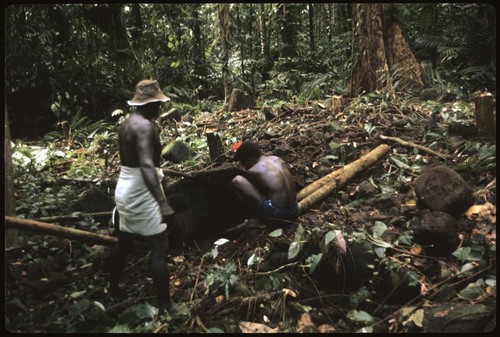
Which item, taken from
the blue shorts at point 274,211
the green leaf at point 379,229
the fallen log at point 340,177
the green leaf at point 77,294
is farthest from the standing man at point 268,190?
the green leaf at point 77,294

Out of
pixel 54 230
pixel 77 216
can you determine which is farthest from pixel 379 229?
pixel 77 216

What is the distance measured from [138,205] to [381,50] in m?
7.39

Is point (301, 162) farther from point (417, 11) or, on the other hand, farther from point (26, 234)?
point (417, 11)

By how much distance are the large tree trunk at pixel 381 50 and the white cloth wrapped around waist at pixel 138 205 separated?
689 cm

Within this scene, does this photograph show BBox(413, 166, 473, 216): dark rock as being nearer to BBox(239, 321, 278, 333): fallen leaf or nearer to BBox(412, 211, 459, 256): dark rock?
BBox(412, 211, 459, 256): dark rock

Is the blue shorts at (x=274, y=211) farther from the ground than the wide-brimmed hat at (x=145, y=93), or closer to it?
closer to it

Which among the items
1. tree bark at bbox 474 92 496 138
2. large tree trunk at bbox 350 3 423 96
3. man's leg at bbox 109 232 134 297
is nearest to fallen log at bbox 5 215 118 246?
man's leg at bbox 109 232 134 297

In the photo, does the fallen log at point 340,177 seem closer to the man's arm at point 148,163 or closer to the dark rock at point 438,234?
the dark rock at point 438,234

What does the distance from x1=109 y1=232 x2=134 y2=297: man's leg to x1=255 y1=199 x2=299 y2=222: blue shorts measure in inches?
62.2

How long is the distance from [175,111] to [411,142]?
17.7 ft

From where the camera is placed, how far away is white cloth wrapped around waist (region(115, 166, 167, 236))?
3.56m

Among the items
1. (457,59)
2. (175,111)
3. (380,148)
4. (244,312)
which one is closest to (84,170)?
(175,111)

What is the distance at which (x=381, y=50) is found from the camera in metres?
9.11

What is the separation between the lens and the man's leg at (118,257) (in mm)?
3785
